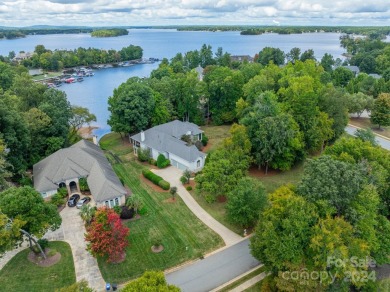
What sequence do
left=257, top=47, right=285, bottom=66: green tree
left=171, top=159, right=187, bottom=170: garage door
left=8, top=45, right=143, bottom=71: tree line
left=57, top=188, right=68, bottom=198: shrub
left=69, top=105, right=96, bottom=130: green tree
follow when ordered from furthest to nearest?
left=8, top=45, right=143, bottom=71: tree line
left=257, top=47, right=285, bottom=66: green tree
left=69, top=105, right=96, bottom=130: green tree
left=171, top=159, right=187, bottom=170: garage door
left=57, top=188, right=68, bottom=198: shrub

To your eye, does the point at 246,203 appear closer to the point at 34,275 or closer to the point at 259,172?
the point at 259,172

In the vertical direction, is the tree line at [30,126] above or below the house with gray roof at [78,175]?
above

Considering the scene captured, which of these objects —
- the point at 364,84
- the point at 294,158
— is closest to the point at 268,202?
the point at 294,158

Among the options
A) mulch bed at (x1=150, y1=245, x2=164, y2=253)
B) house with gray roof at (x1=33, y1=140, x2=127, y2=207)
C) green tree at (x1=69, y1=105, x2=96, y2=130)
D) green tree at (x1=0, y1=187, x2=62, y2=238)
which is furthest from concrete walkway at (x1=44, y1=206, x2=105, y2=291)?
green tree at (x1=69, y1=105, x2=96, y2=130)

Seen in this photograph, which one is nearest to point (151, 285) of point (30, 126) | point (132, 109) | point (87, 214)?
point (87, 214)

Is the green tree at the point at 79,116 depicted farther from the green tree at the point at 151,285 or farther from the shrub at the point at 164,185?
the green tree at the point at 151,285

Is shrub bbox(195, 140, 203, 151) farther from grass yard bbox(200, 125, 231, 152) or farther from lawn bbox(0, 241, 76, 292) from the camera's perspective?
lawn bbox(0, 241, 76, 292)

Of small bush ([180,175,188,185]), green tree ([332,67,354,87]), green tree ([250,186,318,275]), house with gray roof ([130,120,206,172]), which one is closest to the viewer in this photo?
green tree ([250,186,318,275])

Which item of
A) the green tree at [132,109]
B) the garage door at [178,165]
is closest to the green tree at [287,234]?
the garage door at [178,165]
